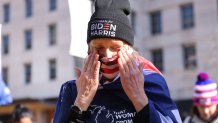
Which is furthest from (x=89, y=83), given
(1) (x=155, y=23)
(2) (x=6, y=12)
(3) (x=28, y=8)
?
(2) (x=6, y=12)

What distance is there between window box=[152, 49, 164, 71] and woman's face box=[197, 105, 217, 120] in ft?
82.6

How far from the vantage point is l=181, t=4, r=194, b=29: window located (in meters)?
28.4

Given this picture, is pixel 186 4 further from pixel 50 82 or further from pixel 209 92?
pixel 209 92

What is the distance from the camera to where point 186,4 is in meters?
28.8

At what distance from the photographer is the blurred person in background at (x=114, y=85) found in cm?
207

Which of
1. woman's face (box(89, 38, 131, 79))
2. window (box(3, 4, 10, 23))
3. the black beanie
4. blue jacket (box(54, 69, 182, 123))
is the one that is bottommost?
blue jacket (box(54, 69, 182, 123))

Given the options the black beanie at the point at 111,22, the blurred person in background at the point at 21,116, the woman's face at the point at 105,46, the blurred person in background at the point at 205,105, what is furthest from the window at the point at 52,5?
the woman's face at the point at 105,46

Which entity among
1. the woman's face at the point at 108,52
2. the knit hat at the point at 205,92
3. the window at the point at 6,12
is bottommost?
the knit hat at the point at 205,92

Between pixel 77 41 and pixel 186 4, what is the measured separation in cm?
2566

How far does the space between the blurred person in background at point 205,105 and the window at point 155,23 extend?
1000 inches

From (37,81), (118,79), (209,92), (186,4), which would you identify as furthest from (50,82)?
(118,79)

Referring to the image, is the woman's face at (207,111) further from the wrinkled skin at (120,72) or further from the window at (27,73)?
the window at (27,73)

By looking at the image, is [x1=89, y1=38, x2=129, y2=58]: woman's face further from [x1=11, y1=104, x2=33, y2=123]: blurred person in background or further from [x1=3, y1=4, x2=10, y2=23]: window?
[x1=3, y1=4, x2=10, y2=23]: window

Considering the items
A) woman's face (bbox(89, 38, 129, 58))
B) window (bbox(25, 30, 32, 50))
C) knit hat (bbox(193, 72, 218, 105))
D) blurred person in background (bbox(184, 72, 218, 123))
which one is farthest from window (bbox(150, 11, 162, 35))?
woman's face (bbox(89, 38, 129, 58))
